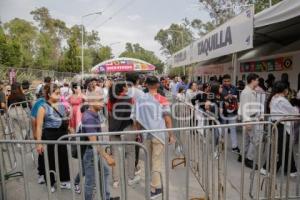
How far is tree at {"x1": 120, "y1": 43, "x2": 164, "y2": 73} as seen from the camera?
4818 inches

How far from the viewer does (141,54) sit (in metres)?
126

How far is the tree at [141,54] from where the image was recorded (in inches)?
4818

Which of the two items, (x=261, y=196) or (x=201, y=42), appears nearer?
(x=261, y=196)

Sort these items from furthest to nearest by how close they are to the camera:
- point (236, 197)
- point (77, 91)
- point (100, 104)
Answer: point (77, 91)
point (236, 197)
point (100, 104)

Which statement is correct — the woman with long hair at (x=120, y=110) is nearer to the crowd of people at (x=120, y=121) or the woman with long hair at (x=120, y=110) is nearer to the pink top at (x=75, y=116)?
the crowd of people at (x=120, y=121)

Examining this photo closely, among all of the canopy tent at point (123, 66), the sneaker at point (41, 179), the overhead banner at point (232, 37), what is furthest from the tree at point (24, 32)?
the sneaker at point (41, 179)

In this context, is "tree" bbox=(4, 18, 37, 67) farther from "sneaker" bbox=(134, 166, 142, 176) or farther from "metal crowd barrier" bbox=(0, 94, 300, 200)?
"metal crowd barrier" bbox=(0, 94, 300, 200)

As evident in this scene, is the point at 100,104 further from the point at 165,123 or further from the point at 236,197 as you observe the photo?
the point at 236,197

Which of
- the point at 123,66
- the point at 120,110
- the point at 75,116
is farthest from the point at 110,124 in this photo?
the point at 123,66

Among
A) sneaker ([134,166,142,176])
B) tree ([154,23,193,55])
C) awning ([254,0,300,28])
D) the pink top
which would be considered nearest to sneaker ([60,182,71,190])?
the pink top

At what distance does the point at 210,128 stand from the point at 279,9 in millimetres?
2798

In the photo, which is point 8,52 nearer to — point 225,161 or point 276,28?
point 276,28

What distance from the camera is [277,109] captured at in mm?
5504

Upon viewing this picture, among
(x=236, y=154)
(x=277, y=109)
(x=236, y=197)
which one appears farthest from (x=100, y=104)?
(x=236, y=154)
